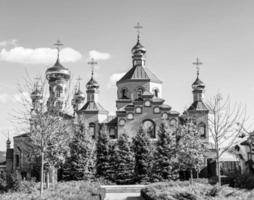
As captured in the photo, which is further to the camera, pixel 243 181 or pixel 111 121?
pixel 111 121

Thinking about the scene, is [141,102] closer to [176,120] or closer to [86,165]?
[176,120]

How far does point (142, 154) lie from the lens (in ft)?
108

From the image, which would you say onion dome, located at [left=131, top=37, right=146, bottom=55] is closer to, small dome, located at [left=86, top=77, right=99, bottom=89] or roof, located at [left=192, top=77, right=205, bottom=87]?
small dome, located at [left=86, top=77, right=99, bottom=89]

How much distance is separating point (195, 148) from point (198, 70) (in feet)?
55.7

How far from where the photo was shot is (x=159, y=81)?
140 ft

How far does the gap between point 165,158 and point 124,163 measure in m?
3.61

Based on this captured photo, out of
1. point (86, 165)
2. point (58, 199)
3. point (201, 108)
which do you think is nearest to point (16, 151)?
point (86, 165)

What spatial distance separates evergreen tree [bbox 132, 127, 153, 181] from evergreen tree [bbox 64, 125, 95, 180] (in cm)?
388

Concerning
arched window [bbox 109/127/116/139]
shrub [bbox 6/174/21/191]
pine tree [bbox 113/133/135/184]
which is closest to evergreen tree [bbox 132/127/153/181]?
pine tree [bbox 113/133/135/184]

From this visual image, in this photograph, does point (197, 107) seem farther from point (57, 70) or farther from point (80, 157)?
point (57, 70)

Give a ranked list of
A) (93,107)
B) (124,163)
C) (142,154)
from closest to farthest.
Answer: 1. (124,163)
2. (142,154)
3. (93,107)

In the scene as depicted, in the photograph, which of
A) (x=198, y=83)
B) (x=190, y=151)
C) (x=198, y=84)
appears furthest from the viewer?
(x=198, y=83)

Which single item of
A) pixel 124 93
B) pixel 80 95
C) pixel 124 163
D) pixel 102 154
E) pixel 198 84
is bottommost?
pixel 124 163

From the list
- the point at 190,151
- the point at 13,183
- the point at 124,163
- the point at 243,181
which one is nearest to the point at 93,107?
the point at 124,163
